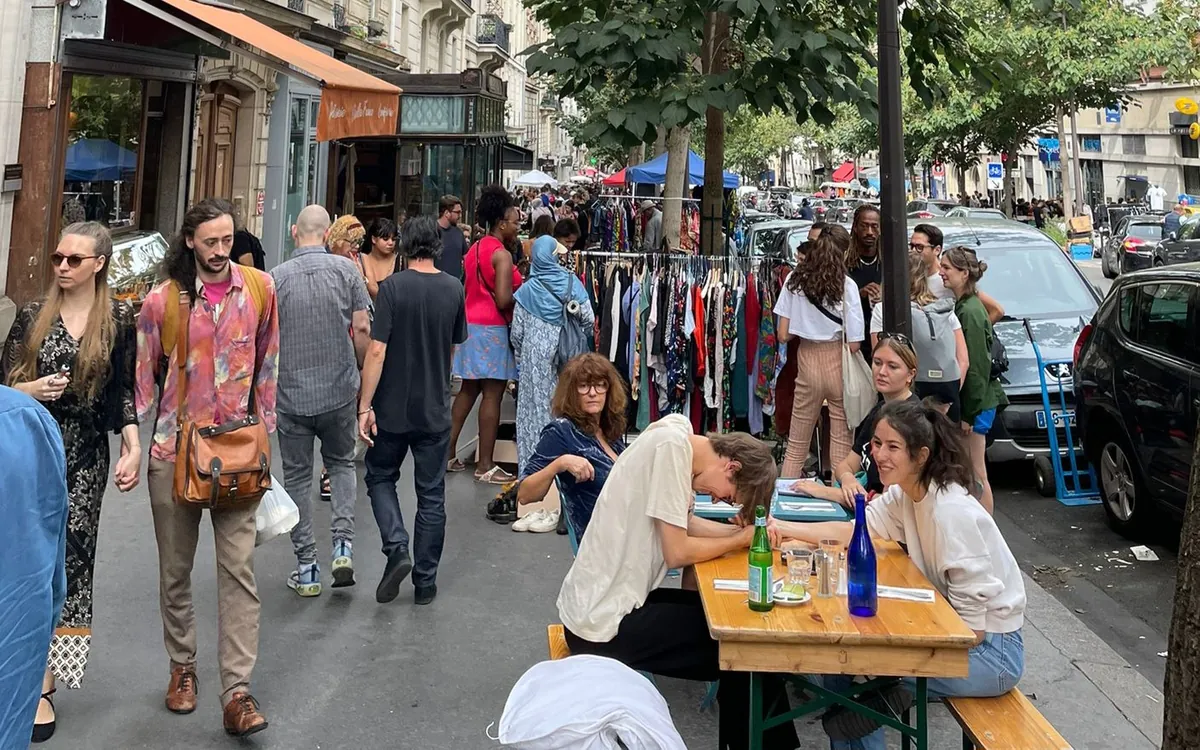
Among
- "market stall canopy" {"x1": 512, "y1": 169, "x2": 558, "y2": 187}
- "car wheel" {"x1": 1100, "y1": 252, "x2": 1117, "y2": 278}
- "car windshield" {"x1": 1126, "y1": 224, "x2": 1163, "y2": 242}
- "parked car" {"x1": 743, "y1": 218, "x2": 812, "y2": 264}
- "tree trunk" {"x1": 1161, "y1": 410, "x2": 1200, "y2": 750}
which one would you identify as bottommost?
"tree trunk" {"x1": 1161, "y1": 410, "x2": 1200, "y2": 750}

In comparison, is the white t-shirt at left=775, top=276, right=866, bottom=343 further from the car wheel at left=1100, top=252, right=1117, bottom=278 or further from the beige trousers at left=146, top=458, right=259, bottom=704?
the car wheel at left=1100, top=252, right=1117, bottom=278

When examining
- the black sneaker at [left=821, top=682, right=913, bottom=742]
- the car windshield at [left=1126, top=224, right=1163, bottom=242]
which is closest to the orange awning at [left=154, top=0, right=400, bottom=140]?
the black sneaker at [left=821, top=682, right=913, bottom=742]

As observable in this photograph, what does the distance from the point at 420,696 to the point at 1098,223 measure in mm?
47942

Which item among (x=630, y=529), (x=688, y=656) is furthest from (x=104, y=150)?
(x=688, y=656)

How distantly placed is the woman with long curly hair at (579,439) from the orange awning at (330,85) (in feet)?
21.7

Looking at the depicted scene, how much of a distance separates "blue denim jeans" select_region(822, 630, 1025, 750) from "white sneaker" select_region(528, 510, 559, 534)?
3.74 meters

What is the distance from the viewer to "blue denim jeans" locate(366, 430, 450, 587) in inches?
247

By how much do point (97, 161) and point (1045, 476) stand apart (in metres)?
9.69

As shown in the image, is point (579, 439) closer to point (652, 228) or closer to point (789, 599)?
point (789, 599)

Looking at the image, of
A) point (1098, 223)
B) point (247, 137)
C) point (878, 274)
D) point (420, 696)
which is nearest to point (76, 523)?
point (420, 696)

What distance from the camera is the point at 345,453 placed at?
6.38m

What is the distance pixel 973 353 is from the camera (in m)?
7.61

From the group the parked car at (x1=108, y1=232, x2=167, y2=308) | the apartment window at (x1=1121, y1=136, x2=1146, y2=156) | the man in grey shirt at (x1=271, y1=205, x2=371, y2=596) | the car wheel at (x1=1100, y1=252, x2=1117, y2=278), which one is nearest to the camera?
the man in grey shirt at (x1=271, y1=205, x2=371, y2=596)

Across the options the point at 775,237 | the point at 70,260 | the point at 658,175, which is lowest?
the point at 70,260
